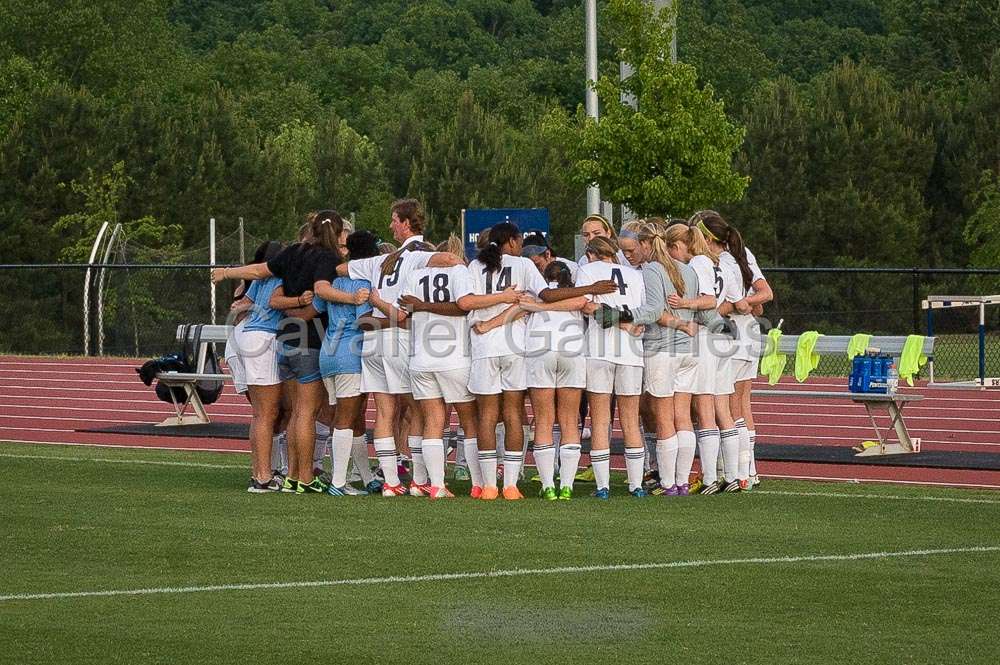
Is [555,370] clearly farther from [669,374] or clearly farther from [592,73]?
[592,73]

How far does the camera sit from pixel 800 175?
48156mm

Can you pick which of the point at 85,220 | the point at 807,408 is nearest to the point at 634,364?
the point at 807,408

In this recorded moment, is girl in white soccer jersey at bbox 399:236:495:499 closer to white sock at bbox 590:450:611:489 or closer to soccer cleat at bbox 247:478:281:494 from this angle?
white sock at bbox 590:450:611:489

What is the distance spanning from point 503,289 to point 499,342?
1.21 feet

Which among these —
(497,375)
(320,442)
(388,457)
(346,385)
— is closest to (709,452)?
(497,375)

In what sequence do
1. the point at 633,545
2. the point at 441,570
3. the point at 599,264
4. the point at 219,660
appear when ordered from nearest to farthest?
the point at 219,660 < the point at 441,570 < the point at 633,545 < the point at 599,264

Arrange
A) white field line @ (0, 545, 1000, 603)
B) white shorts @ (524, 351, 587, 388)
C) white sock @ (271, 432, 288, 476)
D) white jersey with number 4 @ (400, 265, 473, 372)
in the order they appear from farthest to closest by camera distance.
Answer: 1. white sock @ (271, 432, 288, 476)
2. white shorts @ (524, 351, 587, 388)
3. white jersey with number 4 @ (400, 265, 473, 372)
4. white field line @ (0, 545, 1000, 603)

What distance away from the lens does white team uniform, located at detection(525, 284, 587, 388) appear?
39.1 feet

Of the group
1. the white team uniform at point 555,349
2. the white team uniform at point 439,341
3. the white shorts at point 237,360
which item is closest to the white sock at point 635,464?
the white team uniform at point 555,349

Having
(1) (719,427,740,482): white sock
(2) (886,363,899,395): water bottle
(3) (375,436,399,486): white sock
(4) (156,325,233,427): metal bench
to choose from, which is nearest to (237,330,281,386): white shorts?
(3) (375,436,399,486): white sock

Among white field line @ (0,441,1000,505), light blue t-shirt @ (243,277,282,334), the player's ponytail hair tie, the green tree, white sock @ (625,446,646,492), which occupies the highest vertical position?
the green tree

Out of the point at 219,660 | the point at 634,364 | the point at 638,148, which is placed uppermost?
the point at 638,148

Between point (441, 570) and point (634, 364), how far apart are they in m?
3.49

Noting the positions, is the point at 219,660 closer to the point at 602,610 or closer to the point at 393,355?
the point at 602,610
